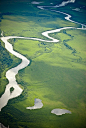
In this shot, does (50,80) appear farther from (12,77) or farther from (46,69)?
(12,77)

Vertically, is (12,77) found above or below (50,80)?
above

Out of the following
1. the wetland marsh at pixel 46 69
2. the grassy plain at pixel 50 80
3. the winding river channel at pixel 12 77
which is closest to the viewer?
the grassy plain at pixel 50 80

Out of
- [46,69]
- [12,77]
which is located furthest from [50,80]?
[12,77]

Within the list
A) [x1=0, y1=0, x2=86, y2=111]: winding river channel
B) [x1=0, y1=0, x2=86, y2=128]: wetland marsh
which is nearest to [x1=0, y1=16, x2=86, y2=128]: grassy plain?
[x1=0, y1=0, x2=86, y2=128]: wetland marsh

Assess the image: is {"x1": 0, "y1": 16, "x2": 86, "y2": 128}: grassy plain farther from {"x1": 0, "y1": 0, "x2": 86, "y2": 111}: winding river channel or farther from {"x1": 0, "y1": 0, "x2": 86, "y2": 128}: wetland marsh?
{"x1": 0, "y1": 0, "x2": 86, "y2": 111}: winding river channel

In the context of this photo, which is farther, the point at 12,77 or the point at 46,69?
the point at 46,69

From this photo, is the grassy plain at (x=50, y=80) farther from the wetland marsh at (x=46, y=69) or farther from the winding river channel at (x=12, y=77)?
the winding river channel at (x=12, y=77)

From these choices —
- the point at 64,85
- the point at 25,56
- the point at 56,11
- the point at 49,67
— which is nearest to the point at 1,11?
the point at 56,11

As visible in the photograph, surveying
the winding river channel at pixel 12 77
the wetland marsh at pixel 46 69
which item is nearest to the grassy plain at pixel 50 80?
the wetland marsh at pixel 46 69
